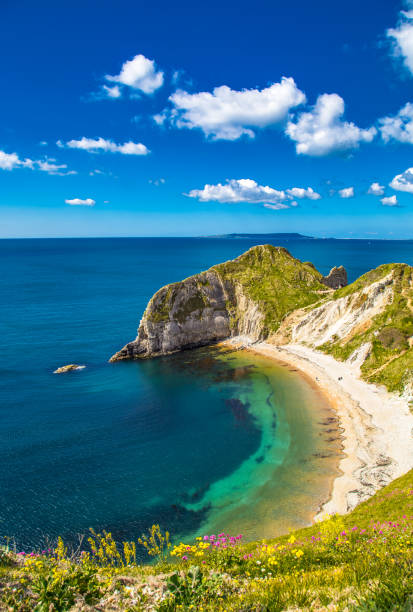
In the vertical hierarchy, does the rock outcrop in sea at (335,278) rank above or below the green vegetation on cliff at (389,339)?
above

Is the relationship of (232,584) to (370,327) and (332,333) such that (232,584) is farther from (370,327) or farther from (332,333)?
(332,333)

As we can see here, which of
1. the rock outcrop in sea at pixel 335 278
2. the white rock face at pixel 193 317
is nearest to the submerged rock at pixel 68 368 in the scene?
the white rock face at pixel 193 317

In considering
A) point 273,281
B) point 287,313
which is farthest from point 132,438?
point 273,281

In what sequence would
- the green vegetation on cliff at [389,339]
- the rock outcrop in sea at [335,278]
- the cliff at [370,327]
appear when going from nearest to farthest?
the green vegetation on cliff at [389,339] → the cliff at [370,327] → the rock outcrop in sea at [335,278]

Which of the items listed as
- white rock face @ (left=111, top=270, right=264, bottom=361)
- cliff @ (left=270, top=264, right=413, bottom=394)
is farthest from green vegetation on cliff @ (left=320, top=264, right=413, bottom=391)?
white rock face @ (left=111, top=270, right=264, bottom=361)

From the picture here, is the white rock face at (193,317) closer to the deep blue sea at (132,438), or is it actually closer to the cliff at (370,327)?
the deep blue sea at (132,438)

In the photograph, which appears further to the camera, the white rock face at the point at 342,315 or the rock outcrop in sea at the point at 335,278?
the rock outcrop in sea at the point at 335,278

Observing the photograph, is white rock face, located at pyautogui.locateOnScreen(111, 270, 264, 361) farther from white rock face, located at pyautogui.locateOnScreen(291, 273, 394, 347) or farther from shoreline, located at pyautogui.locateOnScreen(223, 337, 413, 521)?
shoreline, located at pyautogui.locateOnScreen(223, 337, 413, 521)
